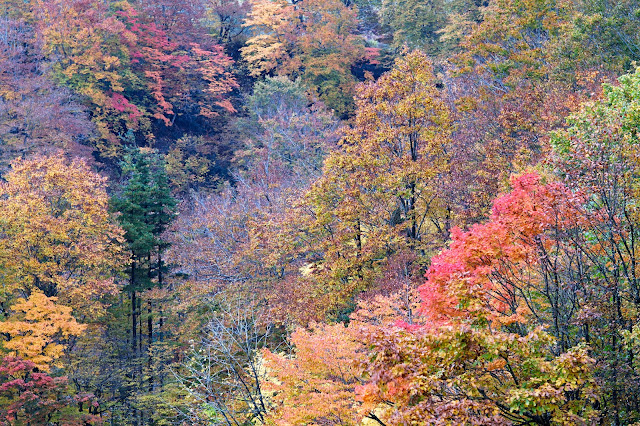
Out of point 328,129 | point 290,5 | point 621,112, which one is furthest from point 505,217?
point 290,5

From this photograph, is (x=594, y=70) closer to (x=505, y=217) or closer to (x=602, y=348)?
(x=505, y=217)

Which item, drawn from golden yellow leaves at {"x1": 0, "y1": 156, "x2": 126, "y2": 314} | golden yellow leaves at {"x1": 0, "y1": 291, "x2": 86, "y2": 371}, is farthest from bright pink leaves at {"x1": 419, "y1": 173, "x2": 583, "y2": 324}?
golden yellow leaves at {"x1": 0, "y1": 156, "x2": 126, "y2": 314}

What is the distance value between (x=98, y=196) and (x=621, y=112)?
2155cm

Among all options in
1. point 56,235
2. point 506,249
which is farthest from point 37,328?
point 506,249

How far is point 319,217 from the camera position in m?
19.7

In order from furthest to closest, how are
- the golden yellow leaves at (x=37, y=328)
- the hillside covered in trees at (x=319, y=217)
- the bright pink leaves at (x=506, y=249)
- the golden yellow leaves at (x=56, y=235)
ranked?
the golden yellow leaves at (x=56, y=235) < the golden yellow leaves at (x=37, y=328) < the bright pink leaves at (x=506, y=249) < the hillside covered in trees at (x=319, y=217)

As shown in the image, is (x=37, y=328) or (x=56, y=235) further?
(x=56, y=235)

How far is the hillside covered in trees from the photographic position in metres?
8.30

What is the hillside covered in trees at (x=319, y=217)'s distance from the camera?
8.30 m

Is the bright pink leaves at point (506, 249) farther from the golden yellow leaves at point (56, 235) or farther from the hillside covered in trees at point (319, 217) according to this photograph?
the golden yellow leaves at point (56, 235)

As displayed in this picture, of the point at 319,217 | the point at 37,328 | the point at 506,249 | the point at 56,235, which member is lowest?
the point at 37,328

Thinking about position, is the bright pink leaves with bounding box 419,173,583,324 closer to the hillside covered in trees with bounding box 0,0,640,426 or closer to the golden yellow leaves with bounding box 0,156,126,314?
the hillside covered in trees with bounding box 0,0,640,426

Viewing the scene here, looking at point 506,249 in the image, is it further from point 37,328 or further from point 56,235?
point 56,235

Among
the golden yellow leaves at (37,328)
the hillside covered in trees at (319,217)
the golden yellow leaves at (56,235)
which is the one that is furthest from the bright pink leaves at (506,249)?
the golden yellow leaves at (56,235)
